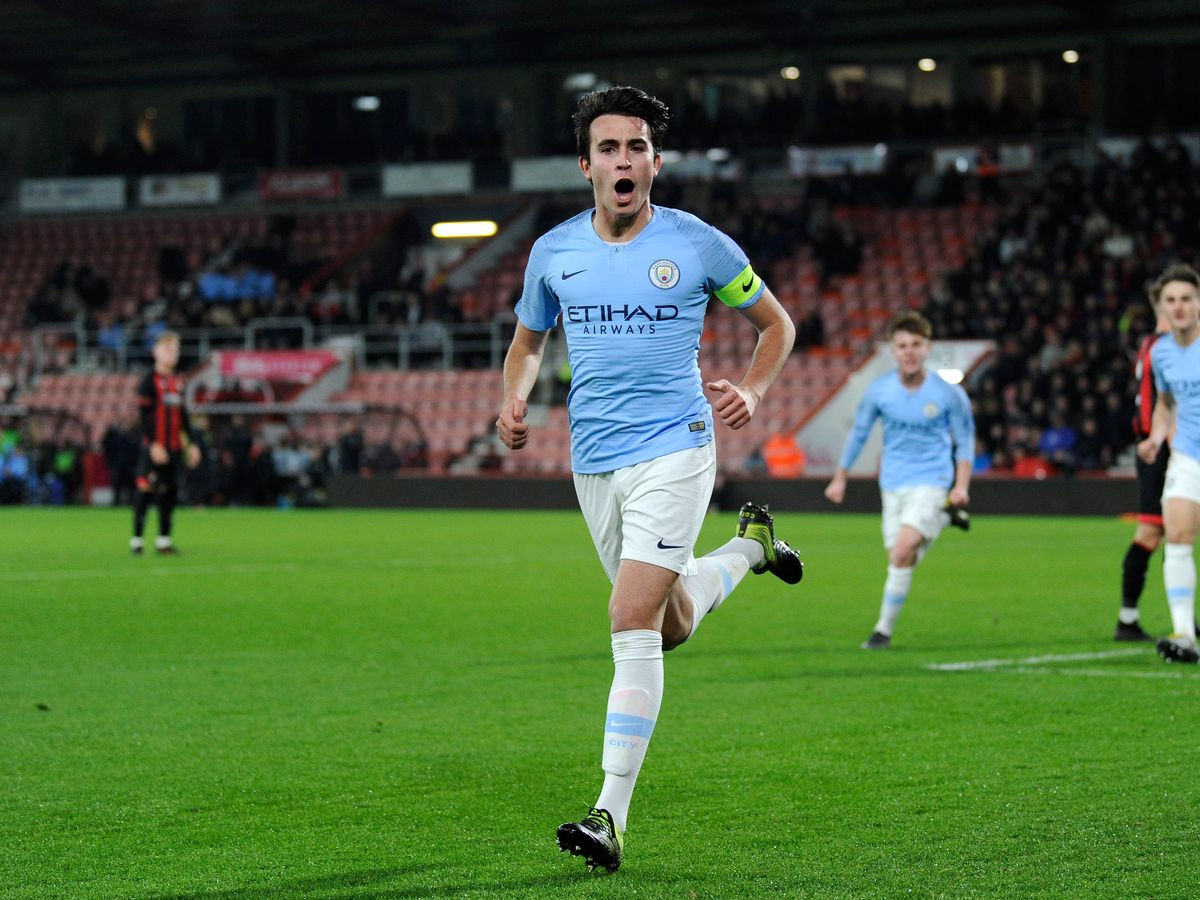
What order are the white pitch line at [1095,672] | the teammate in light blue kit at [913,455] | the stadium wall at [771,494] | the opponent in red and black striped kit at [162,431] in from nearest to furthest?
1. the white pitch line at [1095,672]
2. the teammate in light blue kit at [913,455]
3. the opponent in red and black striped kit at [162,431]
4. the stadium wall at [771,494]

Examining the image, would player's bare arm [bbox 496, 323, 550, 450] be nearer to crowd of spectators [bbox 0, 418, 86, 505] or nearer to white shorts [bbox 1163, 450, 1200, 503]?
white shorts [bbox 1163, 450, 1200, 503]

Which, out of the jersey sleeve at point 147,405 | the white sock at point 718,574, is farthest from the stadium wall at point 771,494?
the white sock at point 718,574

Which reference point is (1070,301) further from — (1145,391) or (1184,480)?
(1184,480)

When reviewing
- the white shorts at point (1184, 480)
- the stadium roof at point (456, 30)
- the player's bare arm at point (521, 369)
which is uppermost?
the stadium roof at point (456, 30)

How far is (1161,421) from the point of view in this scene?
32.2 ft

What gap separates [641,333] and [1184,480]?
5.07m

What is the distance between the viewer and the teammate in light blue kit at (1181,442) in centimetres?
941

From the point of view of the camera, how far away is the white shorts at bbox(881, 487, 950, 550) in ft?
35.1

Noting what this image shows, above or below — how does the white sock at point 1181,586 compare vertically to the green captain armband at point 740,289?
below

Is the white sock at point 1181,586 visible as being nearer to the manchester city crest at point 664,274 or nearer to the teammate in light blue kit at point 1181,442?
the teammate in light blue kit at point 1181,442

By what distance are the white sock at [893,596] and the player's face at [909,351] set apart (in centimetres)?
123

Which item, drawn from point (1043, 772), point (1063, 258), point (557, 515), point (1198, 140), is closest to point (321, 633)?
point (1043, 772)

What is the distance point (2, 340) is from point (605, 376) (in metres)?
40.5

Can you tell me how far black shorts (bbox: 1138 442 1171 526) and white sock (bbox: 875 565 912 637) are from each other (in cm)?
153
